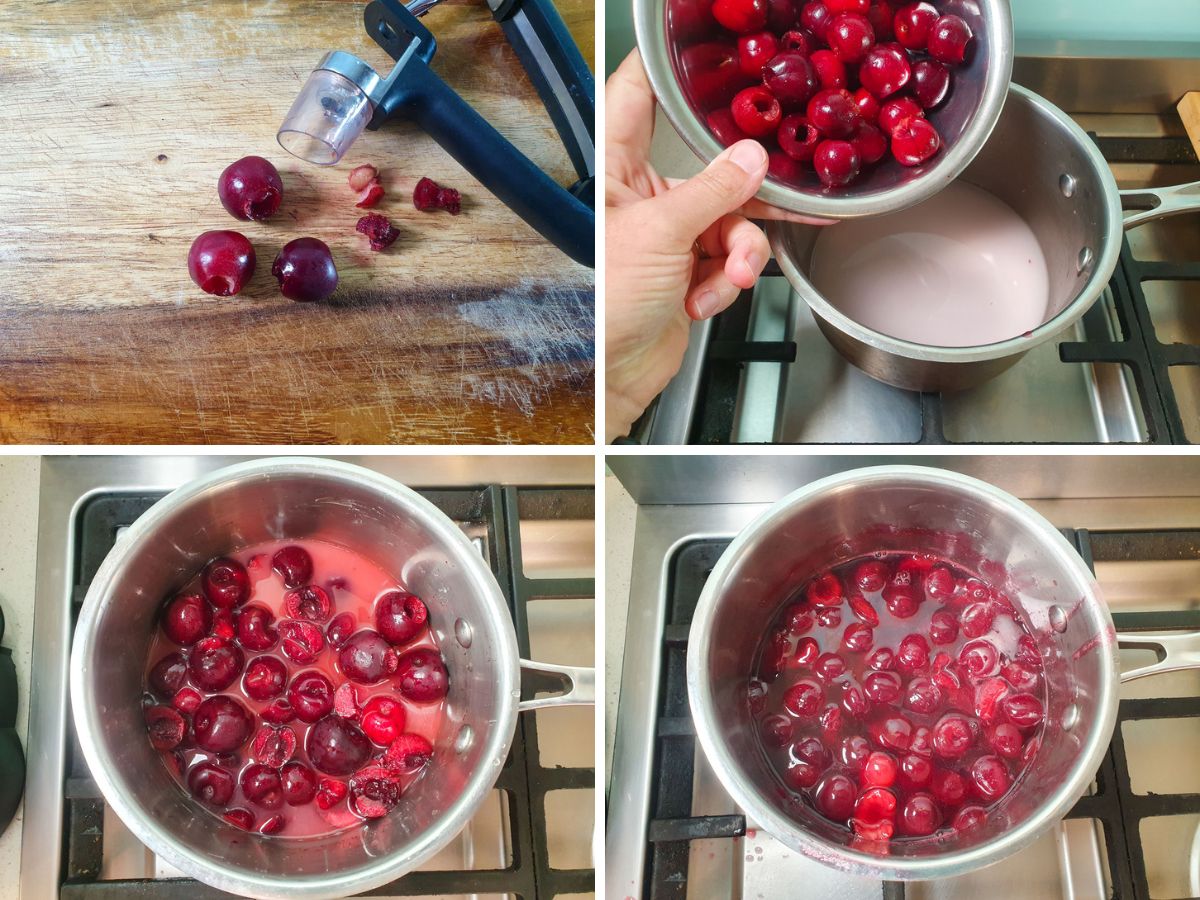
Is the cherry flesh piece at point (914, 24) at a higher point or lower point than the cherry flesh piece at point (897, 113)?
higher

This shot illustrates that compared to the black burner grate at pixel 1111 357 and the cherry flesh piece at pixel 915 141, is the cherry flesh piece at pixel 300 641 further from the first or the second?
the cherry flesh piece at pixel 915 141

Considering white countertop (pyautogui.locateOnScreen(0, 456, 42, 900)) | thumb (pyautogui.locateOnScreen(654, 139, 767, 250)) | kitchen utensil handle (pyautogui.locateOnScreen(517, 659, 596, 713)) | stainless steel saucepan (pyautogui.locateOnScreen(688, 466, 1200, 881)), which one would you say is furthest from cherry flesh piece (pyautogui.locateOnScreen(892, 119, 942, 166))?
white countertop (pyautogui.locateOnScreen(0, 456, 42, 900))

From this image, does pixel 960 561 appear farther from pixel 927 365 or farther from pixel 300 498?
pixel 300 498

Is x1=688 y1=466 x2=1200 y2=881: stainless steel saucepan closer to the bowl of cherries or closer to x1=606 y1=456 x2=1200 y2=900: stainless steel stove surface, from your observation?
x1=606 y1=456 x2=1200 y2=900: stainless steel stove surface

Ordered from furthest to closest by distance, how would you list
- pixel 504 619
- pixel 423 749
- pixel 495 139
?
1. pixel 495 139
2. pixel 423 749
3. pixel 504 619

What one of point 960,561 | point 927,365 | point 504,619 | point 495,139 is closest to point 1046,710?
point 960,561

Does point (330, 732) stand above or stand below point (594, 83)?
below

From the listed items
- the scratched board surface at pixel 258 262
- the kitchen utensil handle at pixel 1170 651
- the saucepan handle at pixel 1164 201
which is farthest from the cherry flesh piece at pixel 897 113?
the kitchen utensil handle at pixel 1170 651
